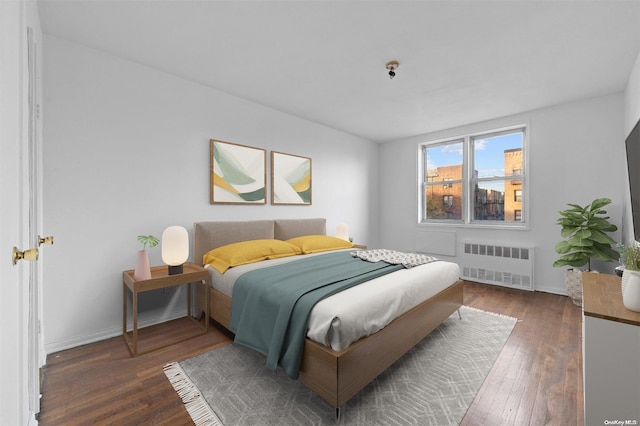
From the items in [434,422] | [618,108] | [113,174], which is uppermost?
[618,108]

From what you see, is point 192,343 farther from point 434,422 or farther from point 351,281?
point 434,422

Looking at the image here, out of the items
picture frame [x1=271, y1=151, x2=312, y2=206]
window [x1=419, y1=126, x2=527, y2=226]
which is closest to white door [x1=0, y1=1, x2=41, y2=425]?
picture frame [x1=271, y1=151, x2=312, y2=206]

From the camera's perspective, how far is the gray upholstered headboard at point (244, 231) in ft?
9.77

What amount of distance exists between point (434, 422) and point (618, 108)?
4237 mm

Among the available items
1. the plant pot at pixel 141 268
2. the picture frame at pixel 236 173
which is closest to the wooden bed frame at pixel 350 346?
the picture frame at pixel 236 173

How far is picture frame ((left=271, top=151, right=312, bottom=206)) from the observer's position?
3.83 m

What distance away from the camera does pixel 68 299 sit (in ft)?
7.64

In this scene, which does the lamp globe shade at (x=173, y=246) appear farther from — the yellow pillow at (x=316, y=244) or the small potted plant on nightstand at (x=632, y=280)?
the small potted plant on nightstand at (x=632, y=280)

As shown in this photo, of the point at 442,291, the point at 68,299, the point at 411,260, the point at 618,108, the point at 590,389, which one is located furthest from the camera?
the point at 618,108

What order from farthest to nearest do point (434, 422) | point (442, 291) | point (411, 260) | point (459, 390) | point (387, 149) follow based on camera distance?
point (387, 149) → point (411, 260) → point (442, 291) → point (459, 390) → point (434, 422)

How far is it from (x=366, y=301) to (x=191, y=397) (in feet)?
4.11

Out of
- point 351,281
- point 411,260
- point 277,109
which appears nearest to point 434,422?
point 351,281

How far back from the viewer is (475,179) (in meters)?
4.60

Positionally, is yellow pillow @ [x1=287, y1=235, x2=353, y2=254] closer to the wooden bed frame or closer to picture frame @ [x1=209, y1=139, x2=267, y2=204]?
the wooden bed frame
